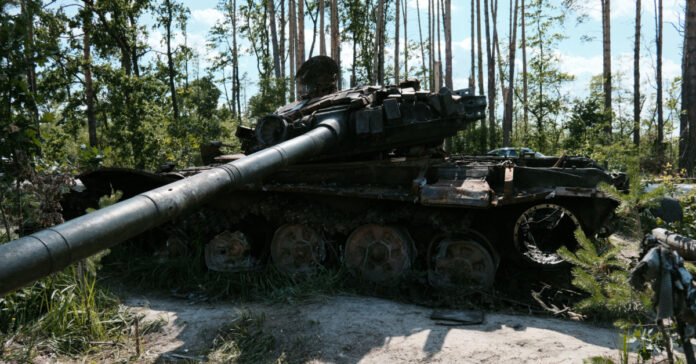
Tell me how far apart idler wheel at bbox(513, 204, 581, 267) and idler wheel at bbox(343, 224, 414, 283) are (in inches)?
55.0

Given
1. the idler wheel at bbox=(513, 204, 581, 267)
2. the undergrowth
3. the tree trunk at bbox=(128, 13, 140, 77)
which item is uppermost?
the tree trunk at bbox=(128, 13, 140, 77)

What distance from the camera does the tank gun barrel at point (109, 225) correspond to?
1953 millimetres

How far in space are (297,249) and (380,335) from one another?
96.9 inches

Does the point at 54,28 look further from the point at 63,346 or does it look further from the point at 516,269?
the point at 516,269

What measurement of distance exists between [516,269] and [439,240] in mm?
1153

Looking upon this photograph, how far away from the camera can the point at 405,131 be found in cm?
632

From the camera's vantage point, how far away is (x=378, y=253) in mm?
6387

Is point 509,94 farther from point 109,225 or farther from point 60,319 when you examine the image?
point 109,225

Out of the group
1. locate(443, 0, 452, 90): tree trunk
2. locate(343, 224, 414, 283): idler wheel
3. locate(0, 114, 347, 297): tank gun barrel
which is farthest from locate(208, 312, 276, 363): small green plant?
locate(443, 0, 452, 90): tree trunk

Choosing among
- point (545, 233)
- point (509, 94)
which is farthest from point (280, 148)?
point (509, 94)

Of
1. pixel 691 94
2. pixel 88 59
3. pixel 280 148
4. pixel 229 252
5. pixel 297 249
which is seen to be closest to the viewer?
pixel 280 148

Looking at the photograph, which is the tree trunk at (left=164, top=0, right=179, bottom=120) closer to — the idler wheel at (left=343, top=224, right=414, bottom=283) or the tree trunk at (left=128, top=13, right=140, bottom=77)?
the tree trunk at (left=128, top=13, right=140, bottom=77)

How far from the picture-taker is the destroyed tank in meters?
5.71

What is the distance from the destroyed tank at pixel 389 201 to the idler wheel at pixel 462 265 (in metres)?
0.01
